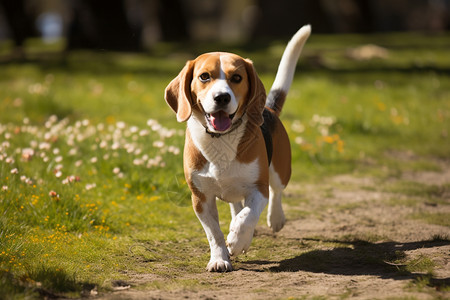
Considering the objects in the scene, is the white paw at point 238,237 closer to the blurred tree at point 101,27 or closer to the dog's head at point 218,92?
the dog's head at point 218,92

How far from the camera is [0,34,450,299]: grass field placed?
4.22 meters

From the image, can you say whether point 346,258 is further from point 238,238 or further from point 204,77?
point 204,77

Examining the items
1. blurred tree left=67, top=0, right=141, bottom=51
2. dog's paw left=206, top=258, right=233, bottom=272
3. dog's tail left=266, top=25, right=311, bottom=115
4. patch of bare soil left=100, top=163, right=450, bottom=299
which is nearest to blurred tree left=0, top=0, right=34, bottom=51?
blurred tree left=67, top=0, right=141, bottom=51

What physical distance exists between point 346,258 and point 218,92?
152cm

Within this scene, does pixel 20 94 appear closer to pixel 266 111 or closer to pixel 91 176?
pixel 91 176

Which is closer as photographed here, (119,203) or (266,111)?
(266,111)

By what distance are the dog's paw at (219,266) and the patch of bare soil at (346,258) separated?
64mm

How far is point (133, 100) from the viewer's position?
10.5m

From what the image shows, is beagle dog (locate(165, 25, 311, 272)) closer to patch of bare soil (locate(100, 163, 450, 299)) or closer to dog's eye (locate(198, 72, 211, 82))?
dog's eye (locate(198, 72, 211, 82))

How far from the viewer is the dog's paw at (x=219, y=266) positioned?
3992 mm

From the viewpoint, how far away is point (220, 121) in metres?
3.87

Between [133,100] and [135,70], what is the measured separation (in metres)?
2.19

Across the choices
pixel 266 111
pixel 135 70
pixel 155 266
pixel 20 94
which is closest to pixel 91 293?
pixel 155 266

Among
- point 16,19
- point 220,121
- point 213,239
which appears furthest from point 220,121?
point 16,19
